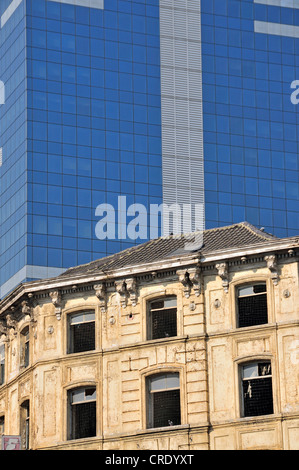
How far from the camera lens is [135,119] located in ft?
541

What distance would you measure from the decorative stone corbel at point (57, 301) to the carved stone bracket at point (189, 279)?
746cm

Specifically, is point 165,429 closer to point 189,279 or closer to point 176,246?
point 189,279

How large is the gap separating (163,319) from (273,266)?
712 cm

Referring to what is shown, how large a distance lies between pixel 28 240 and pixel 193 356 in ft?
281

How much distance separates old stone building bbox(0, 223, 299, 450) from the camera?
69750 millimetres

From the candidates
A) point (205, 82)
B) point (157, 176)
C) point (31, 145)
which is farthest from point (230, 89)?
point (31, 145)

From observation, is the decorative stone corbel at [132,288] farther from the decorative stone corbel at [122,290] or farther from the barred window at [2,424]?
the barred window at [2,424]

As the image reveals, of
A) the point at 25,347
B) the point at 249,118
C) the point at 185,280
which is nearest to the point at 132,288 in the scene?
the point at 185,280

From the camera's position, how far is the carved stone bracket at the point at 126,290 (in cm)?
7388

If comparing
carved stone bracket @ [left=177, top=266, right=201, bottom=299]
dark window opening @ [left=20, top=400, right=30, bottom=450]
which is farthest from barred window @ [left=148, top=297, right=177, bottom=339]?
dark window opening @ [left=20, top=400, right=30, bottom=450]

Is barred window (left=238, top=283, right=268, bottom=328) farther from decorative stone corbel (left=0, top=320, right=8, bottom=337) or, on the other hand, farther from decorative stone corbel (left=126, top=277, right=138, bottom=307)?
decorative stone corbel (left=0, top=320, right=8, bottom=337)

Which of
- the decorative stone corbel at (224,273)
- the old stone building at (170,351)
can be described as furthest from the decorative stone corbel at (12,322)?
the decorative stone corbel at (224,273)

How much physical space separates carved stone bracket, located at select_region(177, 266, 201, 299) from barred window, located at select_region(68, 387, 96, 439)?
7710mm

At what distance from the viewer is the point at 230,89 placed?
171875 mm
